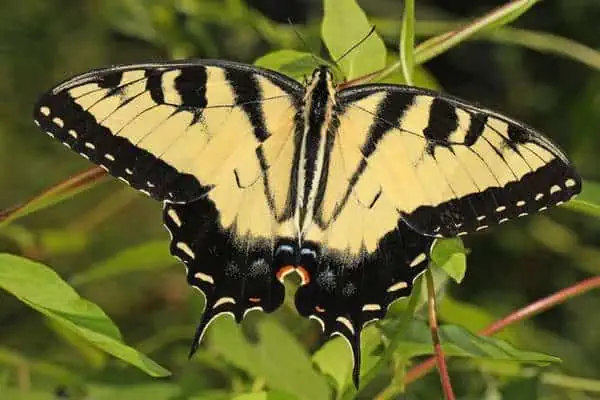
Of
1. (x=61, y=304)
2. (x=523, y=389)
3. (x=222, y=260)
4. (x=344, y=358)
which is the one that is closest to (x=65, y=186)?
(x=61, y=304)

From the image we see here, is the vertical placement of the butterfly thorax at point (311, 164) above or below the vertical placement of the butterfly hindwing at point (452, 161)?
above

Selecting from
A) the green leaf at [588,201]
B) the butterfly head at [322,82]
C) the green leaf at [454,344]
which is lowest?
the green leaf at [454,344]

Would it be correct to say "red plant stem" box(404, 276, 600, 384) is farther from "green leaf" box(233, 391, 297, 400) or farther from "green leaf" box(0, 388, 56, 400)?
"green leaf" box(0, 388, 56, 400)

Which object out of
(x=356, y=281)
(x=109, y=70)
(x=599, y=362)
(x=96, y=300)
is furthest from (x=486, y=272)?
(x=109, y=70)

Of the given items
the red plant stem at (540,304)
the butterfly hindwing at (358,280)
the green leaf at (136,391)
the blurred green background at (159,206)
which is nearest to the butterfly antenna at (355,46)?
the butterfly hindwing at (358,280)

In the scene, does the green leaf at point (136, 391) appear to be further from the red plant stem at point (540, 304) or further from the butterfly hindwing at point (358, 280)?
the red plant stem at point (540, 304)

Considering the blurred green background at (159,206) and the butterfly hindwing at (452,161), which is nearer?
the butterfly hindwing at (452,161)

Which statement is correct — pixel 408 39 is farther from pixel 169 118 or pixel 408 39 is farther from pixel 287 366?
pixel 287 366
